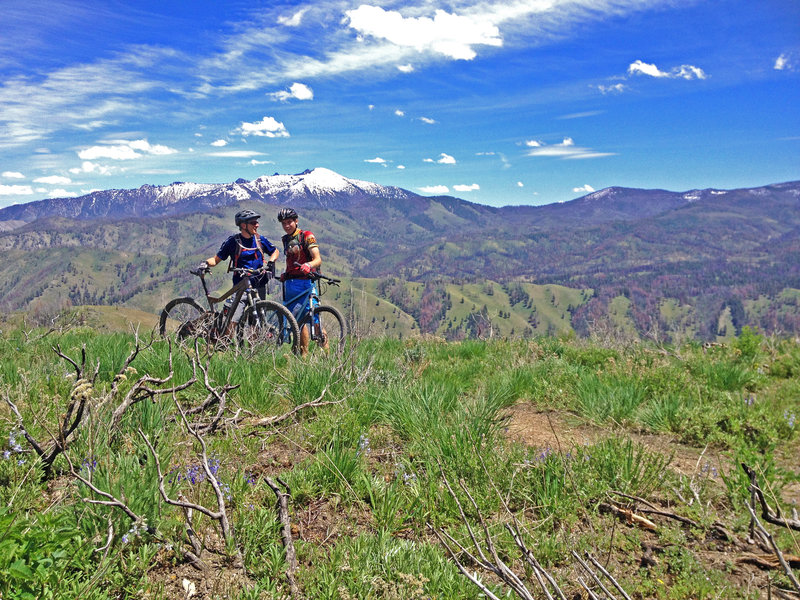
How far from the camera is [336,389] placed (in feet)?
16.7

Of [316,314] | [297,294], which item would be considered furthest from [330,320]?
[297,294]

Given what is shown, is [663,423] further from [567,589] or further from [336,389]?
[336,389]

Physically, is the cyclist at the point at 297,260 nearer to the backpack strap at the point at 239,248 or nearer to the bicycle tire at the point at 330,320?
the bicycle tire at the point at 330,320

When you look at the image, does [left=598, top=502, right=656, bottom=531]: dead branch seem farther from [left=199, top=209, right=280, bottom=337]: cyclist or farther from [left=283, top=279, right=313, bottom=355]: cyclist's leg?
[left=199, top=209, right=280, bottom=337]: cyclist

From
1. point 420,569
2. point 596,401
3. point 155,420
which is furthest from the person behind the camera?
point 596,401

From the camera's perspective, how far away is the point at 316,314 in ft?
31.5

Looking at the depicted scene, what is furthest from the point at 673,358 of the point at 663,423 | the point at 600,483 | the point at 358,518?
the point at 358,518

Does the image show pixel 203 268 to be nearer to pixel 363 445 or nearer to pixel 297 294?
pixel 297 294

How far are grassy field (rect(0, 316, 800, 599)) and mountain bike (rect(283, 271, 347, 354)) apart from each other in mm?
3269

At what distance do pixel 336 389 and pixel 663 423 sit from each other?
359 cm

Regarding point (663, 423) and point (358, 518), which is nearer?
point (358, 518)

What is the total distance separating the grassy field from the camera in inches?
101

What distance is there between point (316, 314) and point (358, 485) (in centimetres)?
628

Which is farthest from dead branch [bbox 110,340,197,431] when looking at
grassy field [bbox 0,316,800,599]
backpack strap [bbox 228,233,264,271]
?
backpack strap [bbox 228,233,264,271]
